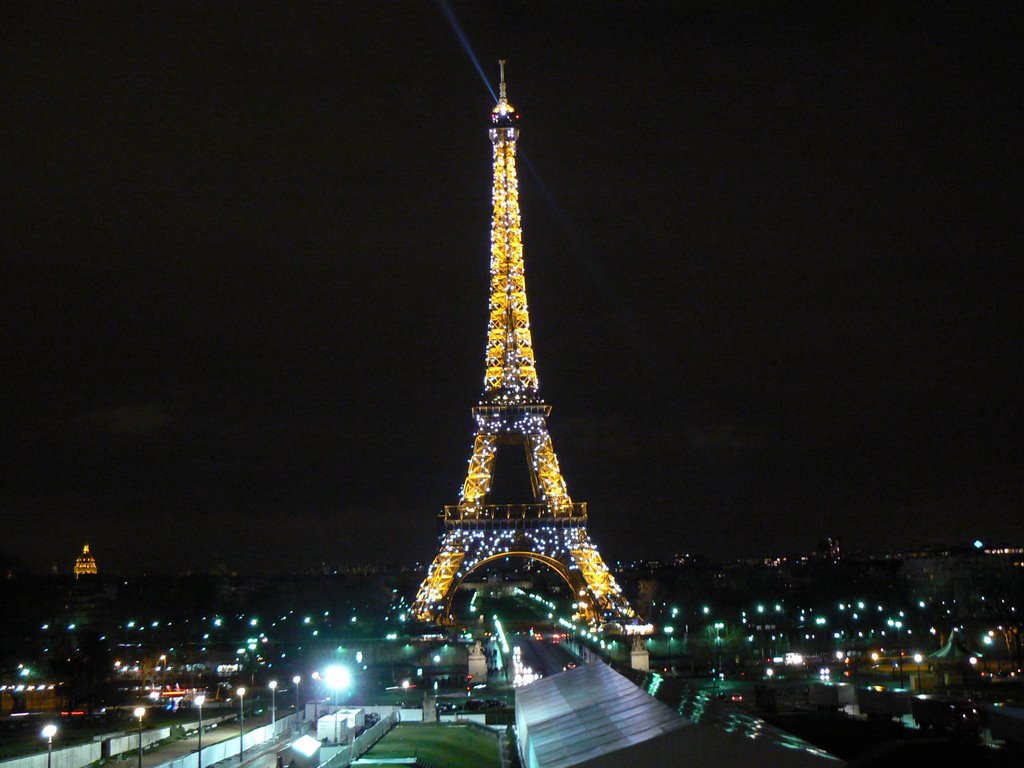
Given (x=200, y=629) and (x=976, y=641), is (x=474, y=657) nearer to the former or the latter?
(x=976, y=641)

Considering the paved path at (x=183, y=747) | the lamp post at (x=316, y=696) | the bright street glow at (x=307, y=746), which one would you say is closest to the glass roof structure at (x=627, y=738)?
the bright street glow at (x=307, y=746)

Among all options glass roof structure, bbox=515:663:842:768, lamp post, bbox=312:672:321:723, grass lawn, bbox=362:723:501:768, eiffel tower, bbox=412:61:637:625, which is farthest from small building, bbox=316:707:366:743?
eiffel tower, bbox=412:61:637:625

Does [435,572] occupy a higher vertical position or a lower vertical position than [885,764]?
higher

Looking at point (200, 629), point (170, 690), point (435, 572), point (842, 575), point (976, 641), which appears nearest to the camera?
point (170, 690)

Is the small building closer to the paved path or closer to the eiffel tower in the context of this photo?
the paved path

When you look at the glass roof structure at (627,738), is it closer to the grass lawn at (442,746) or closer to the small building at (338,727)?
the grass lawn at (442,746)

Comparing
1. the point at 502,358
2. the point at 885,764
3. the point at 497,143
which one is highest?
the point at 497,143

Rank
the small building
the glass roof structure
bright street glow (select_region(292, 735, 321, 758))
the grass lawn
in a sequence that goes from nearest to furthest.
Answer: the glass roof structure, bright street glow (select_region(292, 735, 321, 758)), the grass lawn, the small building

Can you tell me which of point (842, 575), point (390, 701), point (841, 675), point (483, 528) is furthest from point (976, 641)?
point (842, 575)
